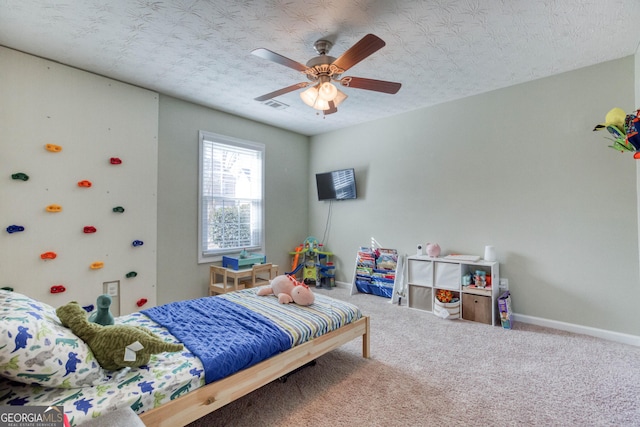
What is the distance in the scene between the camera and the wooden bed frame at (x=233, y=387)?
1333 millimetres

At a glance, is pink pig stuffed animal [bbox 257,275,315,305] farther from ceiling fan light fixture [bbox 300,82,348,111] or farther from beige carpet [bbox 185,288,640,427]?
ceiling fan light fixture [bbox 300,82,348,111]

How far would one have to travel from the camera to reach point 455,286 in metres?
3.43

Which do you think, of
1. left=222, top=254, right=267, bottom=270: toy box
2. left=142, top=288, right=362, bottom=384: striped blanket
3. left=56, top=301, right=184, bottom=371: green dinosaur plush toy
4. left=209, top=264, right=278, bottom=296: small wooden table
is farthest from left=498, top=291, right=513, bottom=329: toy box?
left=56, top=301, right=184, bottom=371: green dinosaur plush toy

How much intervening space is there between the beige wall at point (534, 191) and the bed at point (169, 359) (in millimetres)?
2244

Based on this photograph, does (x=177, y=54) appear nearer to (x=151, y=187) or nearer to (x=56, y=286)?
(x=151, y=187)

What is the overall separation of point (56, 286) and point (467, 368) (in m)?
3.67

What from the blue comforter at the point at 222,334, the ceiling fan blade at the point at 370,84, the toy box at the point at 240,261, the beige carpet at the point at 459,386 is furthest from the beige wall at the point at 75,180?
the ceiling fan blade at the point at 370,84

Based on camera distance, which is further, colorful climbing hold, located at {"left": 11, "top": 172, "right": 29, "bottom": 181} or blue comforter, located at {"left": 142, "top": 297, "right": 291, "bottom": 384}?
colorful climbing hold, located at {"left": 11, "top": 172, "right": 29, "bottom": 181}

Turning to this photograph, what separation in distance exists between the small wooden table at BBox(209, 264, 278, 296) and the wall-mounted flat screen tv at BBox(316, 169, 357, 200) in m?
1.58

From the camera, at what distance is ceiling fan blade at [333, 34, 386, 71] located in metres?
1.82

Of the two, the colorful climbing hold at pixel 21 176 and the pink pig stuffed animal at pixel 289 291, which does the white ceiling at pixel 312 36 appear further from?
the pink pig stuffed animal at pixel 289 291

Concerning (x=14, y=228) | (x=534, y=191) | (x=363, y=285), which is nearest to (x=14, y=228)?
(x=14, y=228)

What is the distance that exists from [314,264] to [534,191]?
3.15 metres

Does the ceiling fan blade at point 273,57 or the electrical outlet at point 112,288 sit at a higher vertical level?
the ceiling fan blade at point 273,57
